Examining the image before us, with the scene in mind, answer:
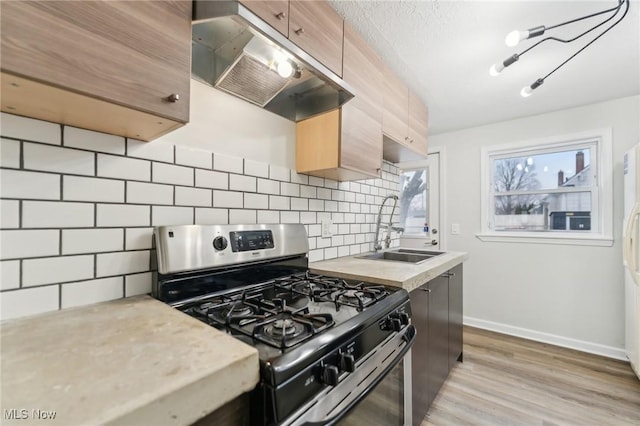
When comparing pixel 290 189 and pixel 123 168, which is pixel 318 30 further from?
pixel 123 168

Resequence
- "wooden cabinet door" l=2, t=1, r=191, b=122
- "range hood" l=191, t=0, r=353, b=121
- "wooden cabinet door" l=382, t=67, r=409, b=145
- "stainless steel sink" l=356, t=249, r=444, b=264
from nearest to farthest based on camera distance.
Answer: "wooden cabinet door" l=2, t=1, r=191, b=122, "range hood" l=191, t=0, r=353, b=121, "wooden cabinet door" l=382, t=67, r=409, b=145, "stainless steel sink" l=356, t=249, r=444, b=264

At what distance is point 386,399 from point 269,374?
685 mm

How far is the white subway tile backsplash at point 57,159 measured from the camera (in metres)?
0.77

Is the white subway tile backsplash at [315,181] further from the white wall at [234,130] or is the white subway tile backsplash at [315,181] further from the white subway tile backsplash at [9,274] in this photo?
the white subway tile backsplash at [9,274]

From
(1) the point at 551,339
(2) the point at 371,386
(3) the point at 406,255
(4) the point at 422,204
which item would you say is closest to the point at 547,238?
(1) the point at 551,339

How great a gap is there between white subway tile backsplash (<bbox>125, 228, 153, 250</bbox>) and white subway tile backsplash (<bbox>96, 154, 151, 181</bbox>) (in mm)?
182

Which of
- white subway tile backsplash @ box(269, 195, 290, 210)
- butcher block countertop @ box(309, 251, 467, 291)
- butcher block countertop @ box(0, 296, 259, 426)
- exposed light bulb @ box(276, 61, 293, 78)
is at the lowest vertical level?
butcher block countertop @ box(309, 251, 467, 291)

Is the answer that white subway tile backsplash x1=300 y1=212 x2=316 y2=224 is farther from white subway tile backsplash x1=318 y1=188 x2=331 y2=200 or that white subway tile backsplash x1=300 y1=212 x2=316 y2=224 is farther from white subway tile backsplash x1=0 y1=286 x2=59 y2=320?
white subway tile backsplash x1=0 y1=286 x2=59 y2=320

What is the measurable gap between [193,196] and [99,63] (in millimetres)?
555

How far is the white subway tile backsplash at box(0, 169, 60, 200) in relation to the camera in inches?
29.0

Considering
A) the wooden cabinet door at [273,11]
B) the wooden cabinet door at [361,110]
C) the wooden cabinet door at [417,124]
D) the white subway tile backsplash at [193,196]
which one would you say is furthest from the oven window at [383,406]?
the wooden cabinet door at [417,124]

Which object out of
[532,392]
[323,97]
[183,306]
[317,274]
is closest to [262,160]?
[323,97]

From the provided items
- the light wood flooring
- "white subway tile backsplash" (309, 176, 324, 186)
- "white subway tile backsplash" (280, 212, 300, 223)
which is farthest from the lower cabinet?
"white subway tile backsplash" (309, 176, 324, 186)

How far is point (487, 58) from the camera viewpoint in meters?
1.79
